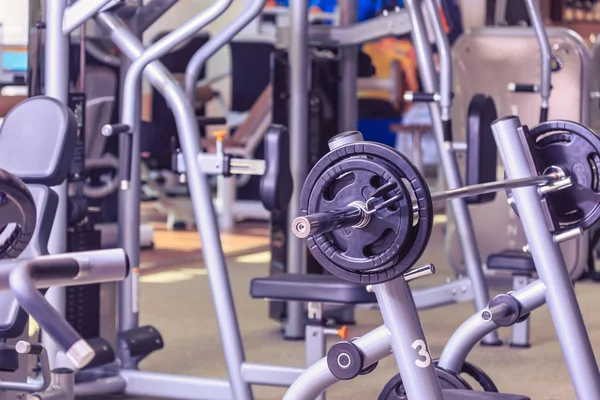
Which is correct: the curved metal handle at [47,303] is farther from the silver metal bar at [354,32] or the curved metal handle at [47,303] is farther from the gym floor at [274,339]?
the silver metal bar at [354,32]

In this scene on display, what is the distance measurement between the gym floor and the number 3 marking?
1.47 metres

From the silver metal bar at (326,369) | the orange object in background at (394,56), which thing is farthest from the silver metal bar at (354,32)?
the orange object in background at (394,56)

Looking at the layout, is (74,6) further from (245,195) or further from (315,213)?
(245,195)

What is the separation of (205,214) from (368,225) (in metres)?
1.30

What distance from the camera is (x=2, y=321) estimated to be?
235 cm

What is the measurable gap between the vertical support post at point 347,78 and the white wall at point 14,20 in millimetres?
1314

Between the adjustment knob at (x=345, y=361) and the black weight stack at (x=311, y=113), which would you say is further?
the black weight stack at (x=311, y=113)

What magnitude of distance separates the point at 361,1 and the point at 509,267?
374 centimetres

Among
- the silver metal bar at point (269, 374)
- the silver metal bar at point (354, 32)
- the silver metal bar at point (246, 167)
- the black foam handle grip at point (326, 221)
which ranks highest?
the silver metal bar at point (354, 32)

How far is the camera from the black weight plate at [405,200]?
1.57 metres

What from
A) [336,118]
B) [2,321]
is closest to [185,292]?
[336,118]

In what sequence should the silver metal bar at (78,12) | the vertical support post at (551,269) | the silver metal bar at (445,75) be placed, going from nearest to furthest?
the vertical support post at (551,269)
the silver metal bar at (78,12)
the silver metal bar at (445,75)

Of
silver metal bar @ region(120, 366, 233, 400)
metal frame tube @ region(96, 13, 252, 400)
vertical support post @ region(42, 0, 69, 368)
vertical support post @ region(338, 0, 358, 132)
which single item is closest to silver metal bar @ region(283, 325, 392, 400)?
metal frame tube @ region(96, 13, 252, 400)

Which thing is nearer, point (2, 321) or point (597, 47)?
point (2, 321)
